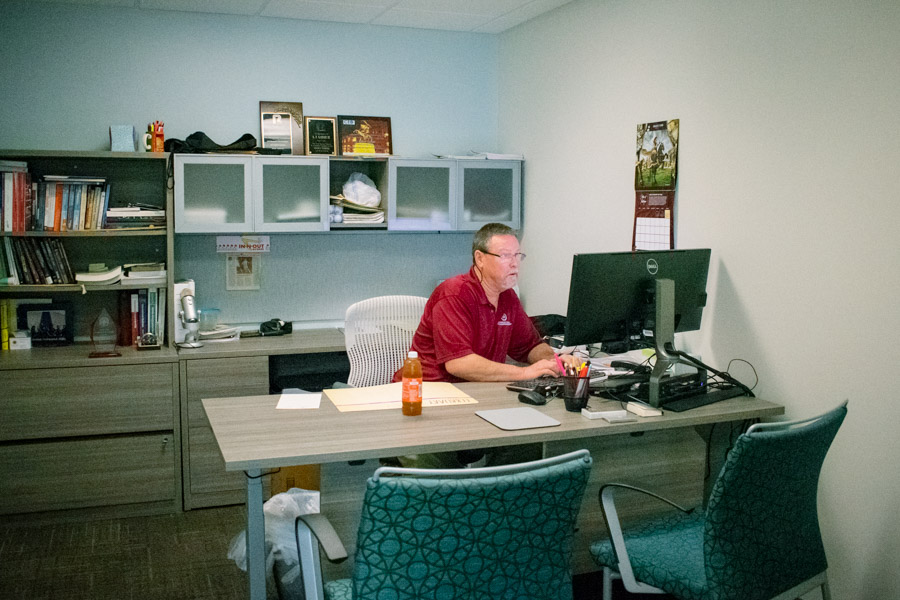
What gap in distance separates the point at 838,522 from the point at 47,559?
3.14 meters

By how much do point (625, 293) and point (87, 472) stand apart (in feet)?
8.71

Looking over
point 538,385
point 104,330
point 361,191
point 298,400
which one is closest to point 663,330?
point 538,385

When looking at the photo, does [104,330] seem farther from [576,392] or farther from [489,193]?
[576,392]

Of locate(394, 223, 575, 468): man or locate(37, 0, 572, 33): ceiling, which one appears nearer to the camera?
locate(394, 223, 575, 468): man

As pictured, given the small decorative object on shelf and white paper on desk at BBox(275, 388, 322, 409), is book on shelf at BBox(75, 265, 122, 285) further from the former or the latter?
white paper on desk at BBox(275, 388, 322, 409)

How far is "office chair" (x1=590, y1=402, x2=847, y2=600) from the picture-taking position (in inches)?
73.6

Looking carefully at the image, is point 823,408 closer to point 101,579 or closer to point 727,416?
point 727,416

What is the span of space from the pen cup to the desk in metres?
0.03

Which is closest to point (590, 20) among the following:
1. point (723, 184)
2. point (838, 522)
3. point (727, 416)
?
point (723, 184)

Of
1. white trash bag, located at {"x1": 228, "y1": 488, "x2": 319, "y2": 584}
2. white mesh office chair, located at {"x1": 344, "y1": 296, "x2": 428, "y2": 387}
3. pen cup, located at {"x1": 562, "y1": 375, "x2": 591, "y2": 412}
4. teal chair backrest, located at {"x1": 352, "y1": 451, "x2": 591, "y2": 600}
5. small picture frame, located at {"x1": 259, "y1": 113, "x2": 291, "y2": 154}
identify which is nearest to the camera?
teal chair backrest, located at {"x1": 352, "y1": 451, "x2": 591, "y2": 600}

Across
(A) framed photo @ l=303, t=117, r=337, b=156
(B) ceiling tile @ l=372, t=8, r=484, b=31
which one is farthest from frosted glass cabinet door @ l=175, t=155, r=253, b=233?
(B) ceiling tile @ l=372, t=8, r=484, b=31

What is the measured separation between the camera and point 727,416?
2.64 metres

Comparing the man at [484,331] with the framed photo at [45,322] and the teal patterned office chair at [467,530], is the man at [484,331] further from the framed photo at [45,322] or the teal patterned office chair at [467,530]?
the framed photo at [45,322]

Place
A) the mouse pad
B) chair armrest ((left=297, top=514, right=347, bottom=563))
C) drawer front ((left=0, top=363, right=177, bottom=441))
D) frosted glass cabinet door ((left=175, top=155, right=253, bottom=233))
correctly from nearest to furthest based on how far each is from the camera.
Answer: chair armrest ((left=297, top=514, right=347, bottom=563)) < the mouse pad < drawer front ((left=0, top=363, right=177, bottom=441)) < frosted glass cabinet door ((left=175, top=155, right=253, bottom=233))
